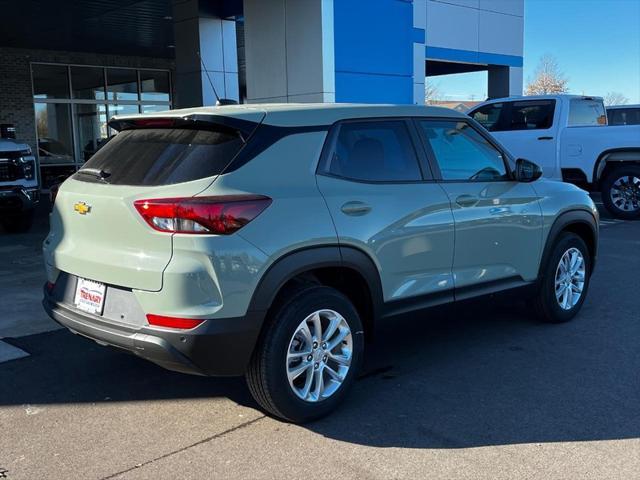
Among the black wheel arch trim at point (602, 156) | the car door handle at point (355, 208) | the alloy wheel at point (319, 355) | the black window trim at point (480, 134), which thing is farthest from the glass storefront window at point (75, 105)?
the alloy wheel at point (319, 355)

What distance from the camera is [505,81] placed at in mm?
19969

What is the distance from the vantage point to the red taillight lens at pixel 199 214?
10.9ft

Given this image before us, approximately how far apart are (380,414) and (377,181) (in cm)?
139

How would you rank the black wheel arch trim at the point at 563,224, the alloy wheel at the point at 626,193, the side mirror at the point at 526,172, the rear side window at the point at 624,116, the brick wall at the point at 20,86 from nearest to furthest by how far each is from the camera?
1. the side mirror at the point at 526,172
2. the black wheel arch trim at the point at 563,224
3. the alloy wheel at the point at 626,193
4. the rear side window at the point at 624,116
5. the brick wall at the point at 20,86

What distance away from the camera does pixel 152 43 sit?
18859mm

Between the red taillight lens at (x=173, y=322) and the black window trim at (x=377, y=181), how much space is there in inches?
43.8

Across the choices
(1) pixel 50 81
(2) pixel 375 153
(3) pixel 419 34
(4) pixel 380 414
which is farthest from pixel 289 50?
(1) pixel 50 81

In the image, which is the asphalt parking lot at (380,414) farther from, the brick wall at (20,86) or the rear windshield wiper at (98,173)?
the brick wall at (20,86)

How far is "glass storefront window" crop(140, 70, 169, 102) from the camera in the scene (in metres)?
21.9

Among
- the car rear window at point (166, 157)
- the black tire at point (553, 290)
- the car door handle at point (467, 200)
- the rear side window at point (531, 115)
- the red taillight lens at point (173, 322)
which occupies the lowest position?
the black tire at point (553, 290)

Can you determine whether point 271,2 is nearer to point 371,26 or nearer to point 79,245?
point 371,26

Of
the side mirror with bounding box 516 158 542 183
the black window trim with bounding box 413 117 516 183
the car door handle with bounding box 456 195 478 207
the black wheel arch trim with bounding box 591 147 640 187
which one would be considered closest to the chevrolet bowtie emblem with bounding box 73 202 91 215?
the black window trim with bounding box 413 117 516 183

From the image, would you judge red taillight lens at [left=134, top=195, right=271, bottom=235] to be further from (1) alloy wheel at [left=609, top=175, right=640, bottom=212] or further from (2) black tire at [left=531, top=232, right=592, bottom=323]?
(1) alloy wheel at [left=609, top=175, right=640, bottom=212]

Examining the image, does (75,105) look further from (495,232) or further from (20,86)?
(495,232)
